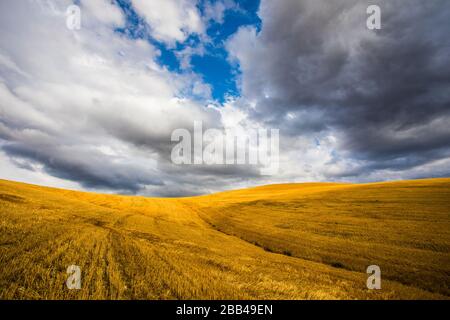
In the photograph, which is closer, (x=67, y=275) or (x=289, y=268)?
(x=67, y=275)

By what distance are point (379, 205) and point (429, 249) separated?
14.9 metres

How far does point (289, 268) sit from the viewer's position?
38.7ft

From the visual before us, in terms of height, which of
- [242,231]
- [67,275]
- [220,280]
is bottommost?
[242,231]

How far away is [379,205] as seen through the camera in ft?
92.9

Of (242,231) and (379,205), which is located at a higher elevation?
(379,205)

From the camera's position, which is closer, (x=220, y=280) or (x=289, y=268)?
(x=220, y=280)

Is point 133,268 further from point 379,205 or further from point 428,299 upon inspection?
point 379,205
